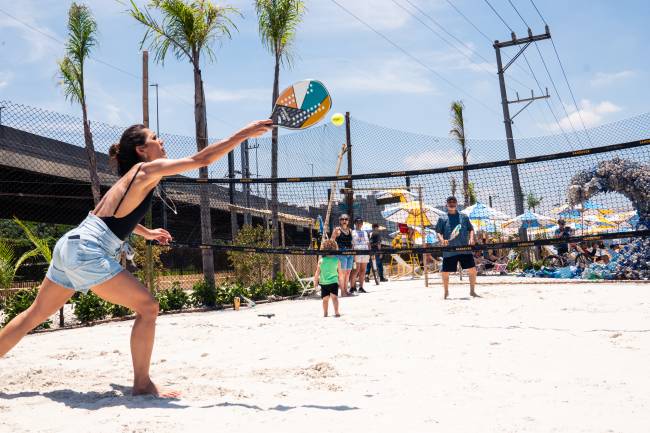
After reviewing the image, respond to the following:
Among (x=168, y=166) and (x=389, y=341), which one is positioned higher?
(x=168, y=166)

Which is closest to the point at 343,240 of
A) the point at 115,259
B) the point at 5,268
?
the point at 5,268

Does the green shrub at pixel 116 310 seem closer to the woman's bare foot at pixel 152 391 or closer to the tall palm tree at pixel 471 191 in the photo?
the woman's bare foot at pixel 152 391

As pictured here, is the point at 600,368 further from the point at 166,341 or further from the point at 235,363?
the point at 166,341

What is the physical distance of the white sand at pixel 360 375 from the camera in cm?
304

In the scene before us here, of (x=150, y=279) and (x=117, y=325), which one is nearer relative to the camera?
(x=117, y=325)

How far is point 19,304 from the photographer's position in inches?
312

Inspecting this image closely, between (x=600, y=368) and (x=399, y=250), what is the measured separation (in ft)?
9.16

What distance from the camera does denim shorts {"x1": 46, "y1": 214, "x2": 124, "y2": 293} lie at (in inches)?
138

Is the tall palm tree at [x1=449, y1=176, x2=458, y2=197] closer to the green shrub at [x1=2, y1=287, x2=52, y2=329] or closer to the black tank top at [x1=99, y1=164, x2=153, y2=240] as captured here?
the black tank top at [x1=99, y1=164, x2=153, y2=240]

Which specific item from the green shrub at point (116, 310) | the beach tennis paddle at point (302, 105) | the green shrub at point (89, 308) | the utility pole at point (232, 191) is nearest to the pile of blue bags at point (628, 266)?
the utility pole at point (232, 191)

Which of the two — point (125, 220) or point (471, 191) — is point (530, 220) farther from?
point (125, 220)

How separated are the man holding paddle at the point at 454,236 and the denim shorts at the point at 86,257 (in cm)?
676

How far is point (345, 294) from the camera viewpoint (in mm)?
11922

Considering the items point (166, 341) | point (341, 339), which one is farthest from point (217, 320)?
point (341, 339)
